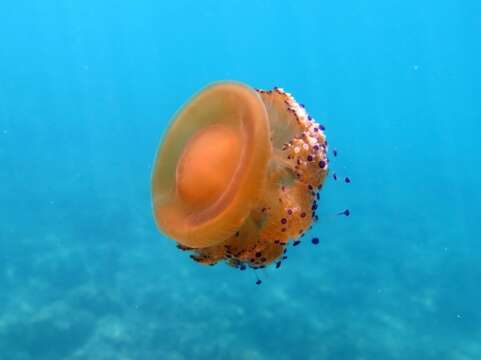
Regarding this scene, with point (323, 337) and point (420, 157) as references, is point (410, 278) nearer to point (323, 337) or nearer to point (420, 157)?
point (323, 337)

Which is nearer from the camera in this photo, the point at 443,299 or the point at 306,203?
the point at 306,203

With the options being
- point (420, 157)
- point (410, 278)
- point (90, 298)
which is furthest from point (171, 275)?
point (420, 157)

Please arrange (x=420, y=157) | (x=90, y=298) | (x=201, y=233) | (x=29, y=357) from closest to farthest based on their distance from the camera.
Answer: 1. (x=201, y=233)
2. (x=29, y=357)
3. (x=90, y=298)
4. (x=420, y=157)

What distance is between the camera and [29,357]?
8.87 metres

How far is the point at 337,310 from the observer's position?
35.7 ft

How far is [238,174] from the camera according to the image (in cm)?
322

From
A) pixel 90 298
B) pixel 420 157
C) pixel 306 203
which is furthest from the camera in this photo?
pixel 420 157

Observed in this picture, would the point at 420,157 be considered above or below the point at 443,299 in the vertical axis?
above

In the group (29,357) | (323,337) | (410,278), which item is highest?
(410,278)

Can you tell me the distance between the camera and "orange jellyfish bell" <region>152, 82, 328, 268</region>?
321cm

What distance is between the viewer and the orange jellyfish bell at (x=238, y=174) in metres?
3.21

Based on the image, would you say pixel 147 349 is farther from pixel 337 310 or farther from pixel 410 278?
pixel 410 278

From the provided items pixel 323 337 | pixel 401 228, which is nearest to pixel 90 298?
pixel 323 337

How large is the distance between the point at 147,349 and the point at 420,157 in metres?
23.6
